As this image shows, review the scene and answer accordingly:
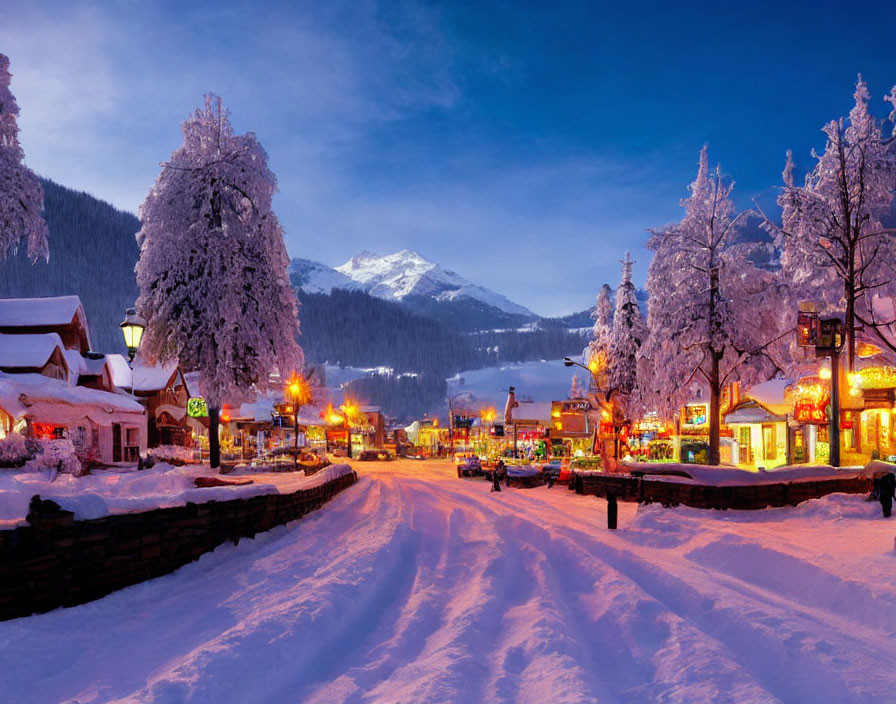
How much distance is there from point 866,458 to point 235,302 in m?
24.8

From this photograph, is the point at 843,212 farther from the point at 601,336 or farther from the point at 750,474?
the point at 601,336

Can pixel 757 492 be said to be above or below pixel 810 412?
below

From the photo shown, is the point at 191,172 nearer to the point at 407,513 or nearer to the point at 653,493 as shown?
the point at 407,513

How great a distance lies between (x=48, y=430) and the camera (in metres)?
23.9

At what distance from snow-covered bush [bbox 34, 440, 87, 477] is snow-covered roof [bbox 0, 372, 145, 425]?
4.00 feet

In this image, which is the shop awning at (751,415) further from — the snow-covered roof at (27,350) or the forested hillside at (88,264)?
the forested hillside at (88,264)

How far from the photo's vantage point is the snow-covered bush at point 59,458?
16125mm

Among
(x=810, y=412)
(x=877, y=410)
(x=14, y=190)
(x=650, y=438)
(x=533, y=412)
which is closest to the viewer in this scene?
(x=14, y=190)

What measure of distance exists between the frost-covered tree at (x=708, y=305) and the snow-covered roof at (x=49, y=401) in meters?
20.1

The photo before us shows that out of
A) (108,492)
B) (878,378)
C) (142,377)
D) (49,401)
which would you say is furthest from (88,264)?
(878,378)

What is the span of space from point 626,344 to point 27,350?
1279 inches

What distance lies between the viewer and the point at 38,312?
31.1m

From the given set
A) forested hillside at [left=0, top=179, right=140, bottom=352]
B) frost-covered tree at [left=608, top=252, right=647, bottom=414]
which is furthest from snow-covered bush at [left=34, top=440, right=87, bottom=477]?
forested hillside at [left=0, top=179, right=140, bottom=352]

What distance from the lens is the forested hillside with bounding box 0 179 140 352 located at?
127875 mm
